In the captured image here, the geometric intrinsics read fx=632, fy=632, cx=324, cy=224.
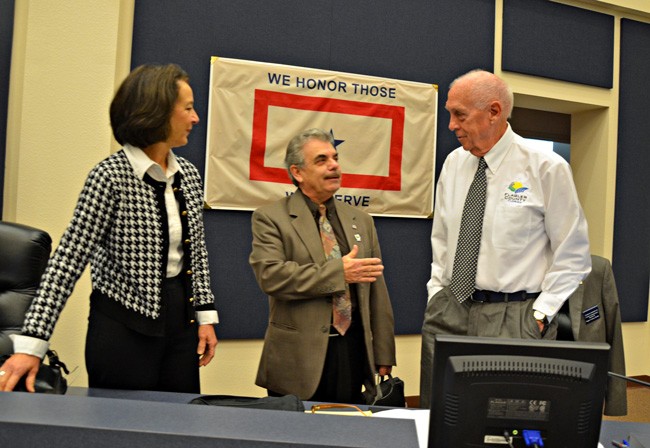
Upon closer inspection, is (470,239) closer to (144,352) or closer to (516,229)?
(516,229)

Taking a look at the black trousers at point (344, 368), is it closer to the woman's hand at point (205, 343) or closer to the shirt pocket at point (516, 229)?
the woman's hand at point (205, 343)

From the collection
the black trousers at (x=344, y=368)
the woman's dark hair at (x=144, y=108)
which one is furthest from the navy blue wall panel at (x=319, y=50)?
the woman's dark hair at (x=144, y=108)

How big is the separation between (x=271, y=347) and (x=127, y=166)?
94 centimetres

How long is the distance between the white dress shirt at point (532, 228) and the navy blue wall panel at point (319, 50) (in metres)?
1.88

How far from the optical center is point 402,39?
4.17 meters

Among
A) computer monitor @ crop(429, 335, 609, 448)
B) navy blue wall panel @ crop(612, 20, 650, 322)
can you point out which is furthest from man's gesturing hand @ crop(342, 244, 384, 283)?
navy blue wall panel @ crop(612, 20, 650, 322)

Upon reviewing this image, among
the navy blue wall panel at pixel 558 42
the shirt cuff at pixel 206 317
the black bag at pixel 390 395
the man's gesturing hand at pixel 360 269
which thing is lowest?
the black bag at pixel 390 395

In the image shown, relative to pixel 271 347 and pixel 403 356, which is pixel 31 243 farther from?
pixel 403 356

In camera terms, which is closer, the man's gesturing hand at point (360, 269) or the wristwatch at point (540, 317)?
the wristwatch at point (540, 317)

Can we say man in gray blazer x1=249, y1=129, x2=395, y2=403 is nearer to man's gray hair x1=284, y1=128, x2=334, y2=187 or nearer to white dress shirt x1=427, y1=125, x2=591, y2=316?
man's gray hair x1=284, y1=128, x2=334, y2=187

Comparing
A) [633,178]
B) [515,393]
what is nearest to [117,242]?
[515,393]

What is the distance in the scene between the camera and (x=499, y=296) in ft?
7.25

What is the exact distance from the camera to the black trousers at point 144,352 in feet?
5.82

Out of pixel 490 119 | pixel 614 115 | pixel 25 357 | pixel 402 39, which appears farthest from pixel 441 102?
pixel 25 357
